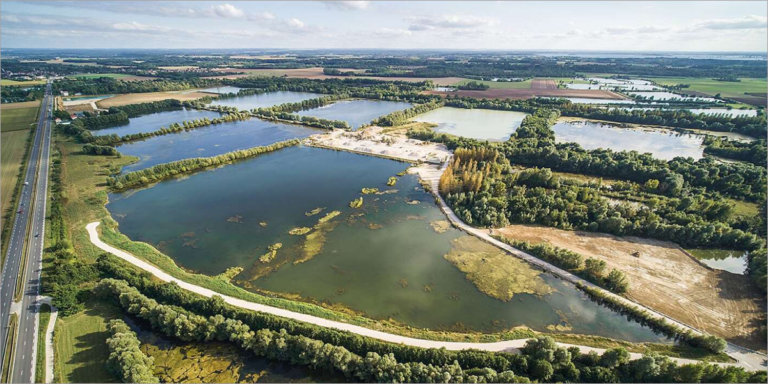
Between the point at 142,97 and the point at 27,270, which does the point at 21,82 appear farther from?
the point at 27,270

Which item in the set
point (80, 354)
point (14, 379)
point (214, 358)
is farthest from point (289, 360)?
point (14, 379)

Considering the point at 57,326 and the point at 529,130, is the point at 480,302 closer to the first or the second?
the point at 57,326

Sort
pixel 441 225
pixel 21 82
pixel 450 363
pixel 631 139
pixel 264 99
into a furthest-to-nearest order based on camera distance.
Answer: pixel 21 82, pixel 264 99, pixel 631 139, pixel 441 225, pixel 450 363

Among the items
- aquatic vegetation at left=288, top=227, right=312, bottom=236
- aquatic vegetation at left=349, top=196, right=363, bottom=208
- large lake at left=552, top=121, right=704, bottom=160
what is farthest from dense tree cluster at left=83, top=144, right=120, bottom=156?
large lake at left=552, top=121, right=704, bottom=160

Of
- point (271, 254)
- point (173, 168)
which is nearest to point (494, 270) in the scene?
point (271, 254)

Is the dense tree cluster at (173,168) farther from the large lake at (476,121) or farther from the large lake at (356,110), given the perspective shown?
the large lake at (476,121)

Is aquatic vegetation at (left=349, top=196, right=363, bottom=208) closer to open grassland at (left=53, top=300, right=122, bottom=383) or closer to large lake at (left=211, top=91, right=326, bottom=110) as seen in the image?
open grassland at (left=53, top=300, right=122, bottom=383)

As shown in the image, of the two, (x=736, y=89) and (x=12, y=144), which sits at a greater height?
(x=736, y=89)
